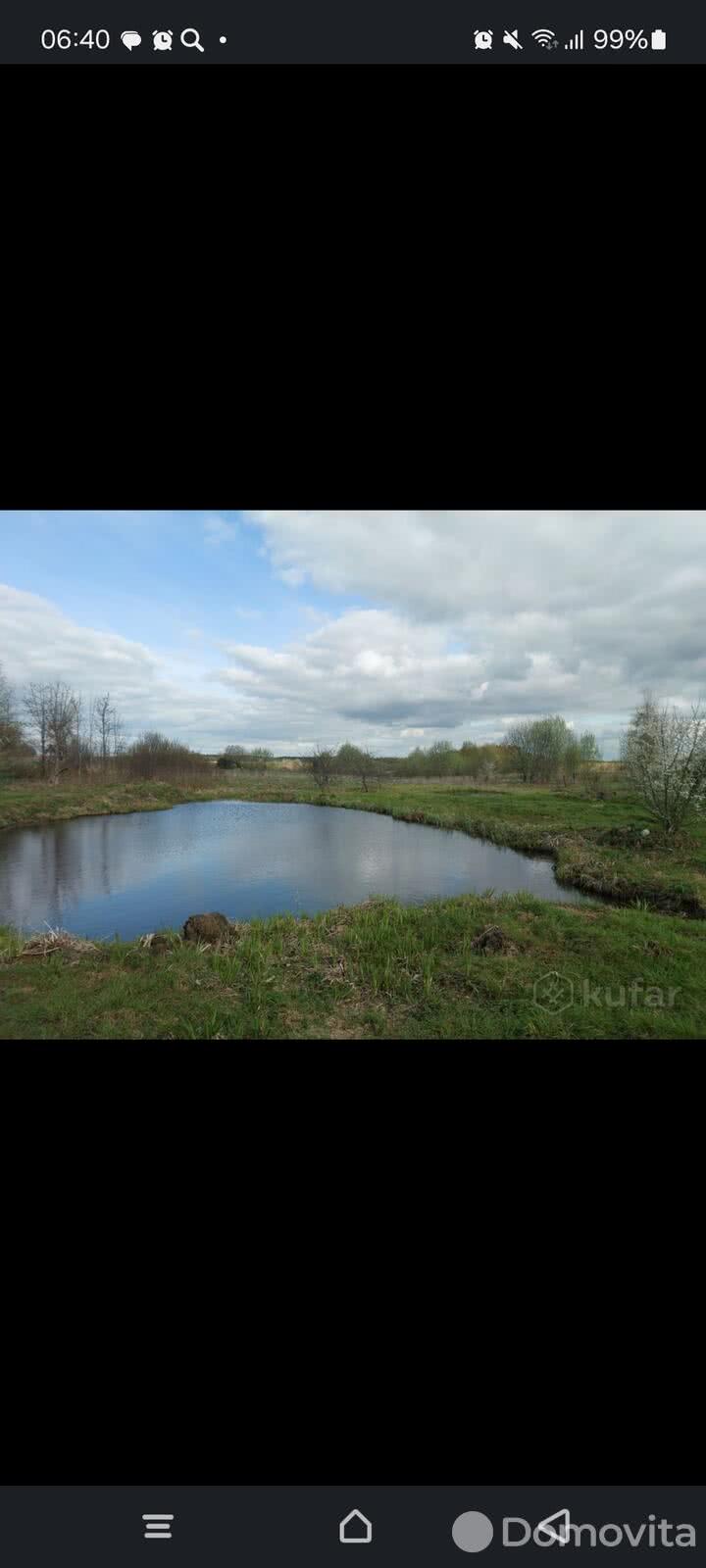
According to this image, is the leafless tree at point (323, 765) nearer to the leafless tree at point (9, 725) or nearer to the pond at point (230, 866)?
the pond at point (230, 866)

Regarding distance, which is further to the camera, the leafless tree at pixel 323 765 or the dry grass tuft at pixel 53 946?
the leafless tree at pixel 323 765

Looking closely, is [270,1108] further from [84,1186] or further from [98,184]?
[98,184]

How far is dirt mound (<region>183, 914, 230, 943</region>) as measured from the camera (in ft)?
8.62

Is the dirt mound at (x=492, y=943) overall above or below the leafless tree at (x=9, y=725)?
below

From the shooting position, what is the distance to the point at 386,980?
2225 millimetres

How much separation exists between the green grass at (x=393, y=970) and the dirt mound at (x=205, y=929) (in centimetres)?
9

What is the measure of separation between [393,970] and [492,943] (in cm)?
63

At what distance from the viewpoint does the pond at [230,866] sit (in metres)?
2.91

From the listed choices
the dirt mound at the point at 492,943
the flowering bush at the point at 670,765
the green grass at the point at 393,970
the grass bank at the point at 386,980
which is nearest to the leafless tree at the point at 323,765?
the green grass at the point at 393,970
